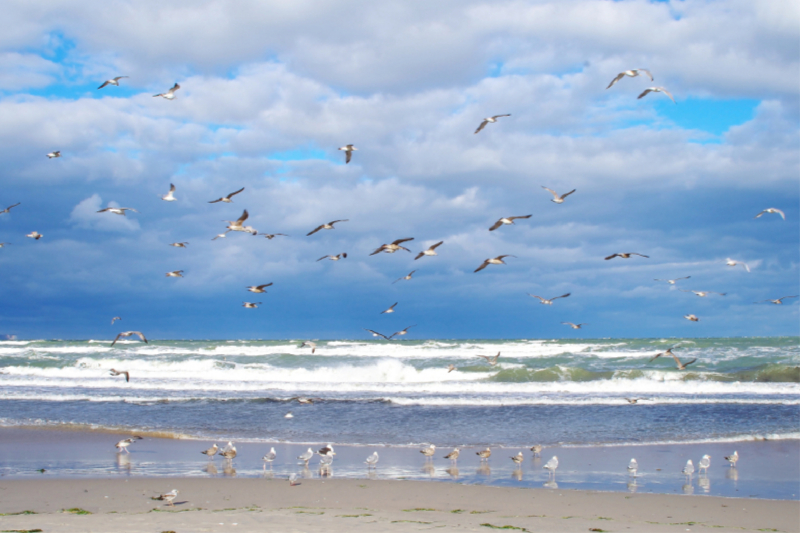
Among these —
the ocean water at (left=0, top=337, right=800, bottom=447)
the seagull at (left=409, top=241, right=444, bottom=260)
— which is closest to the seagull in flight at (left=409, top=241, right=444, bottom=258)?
the seagull at (left=409, top=241, right=444, bottom=260)

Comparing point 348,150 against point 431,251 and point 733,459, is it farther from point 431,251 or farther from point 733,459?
point 733,459

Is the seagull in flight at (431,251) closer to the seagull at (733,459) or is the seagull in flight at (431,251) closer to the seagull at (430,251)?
the seagull at (430,251)

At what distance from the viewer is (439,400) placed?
21.6 meters

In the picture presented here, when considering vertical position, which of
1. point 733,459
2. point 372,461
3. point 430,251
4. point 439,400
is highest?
point 430,251

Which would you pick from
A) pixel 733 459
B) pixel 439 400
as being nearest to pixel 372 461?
pixel 733 459

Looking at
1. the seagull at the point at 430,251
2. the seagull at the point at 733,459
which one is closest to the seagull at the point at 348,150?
the seagull at the point at 430,251

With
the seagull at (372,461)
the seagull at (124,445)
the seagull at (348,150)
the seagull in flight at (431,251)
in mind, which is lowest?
the seagull at (372,461)

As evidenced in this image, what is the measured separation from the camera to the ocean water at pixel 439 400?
15.6 meters

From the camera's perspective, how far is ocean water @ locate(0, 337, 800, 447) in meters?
15.6

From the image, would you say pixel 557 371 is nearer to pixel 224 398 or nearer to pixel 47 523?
pixel 224 398

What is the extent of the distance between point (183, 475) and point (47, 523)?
3480 millimetres

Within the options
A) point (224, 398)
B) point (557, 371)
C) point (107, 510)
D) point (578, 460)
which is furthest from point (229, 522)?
point (557, 371)

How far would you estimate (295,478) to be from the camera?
10977mm

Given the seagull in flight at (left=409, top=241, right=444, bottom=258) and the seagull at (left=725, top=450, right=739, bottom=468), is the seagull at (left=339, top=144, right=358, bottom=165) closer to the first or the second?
the seagull in flight at (left=409, top=241, right=444, bottom=258)
